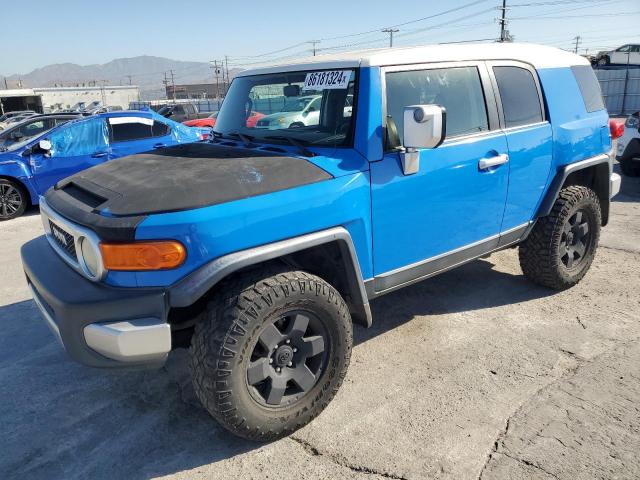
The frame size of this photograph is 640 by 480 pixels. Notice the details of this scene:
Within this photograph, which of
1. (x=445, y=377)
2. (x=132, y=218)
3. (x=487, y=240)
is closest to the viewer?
(x=132, y=218)

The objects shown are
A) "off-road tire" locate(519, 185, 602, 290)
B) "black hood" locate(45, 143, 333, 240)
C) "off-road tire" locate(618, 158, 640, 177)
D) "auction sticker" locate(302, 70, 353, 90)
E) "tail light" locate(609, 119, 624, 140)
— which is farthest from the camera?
"off-road tire" locate(618, 158, 640, 177)

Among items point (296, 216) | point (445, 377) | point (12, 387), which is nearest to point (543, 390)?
point (445, 377)

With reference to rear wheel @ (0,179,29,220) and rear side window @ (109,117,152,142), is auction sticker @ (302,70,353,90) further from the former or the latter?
rear wheel @ (0,179,29,220)

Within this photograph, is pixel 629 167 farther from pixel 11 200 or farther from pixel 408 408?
pixel 11 200

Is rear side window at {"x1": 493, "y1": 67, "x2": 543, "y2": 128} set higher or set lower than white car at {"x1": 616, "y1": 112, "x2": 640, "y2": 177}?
higher

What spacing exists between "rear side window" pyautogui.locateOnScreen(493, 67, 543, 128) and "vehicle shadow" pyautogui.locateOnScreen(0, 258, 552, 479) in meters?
1.64

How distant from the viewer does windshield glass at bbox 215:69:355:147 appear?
3061 millimetres

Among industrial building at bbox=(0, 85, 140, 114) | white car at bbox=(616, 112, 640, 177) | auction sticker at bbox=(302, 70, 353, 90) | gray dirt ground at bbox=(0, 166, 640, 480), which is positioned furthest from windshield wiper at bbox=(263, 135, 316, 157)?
industrial building at bbox=(0, 85, 140, 114)

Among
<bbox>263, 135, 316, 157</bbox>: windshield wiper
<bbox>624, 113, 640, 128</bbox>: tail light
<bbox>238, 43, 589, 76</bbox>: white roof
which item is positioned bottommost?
<bbox>624, 113, 640, 128</bbox>: tail light

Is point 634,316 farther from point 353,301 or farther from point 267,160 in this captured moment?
point 267,160

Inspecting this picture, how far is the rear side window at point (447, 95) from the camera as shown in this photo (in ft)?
10.2

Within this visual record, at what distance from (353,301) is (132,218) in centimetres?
135

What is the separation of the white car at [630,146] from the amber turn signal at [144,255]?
29.3 feet

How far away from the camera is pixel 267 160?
2859mm
